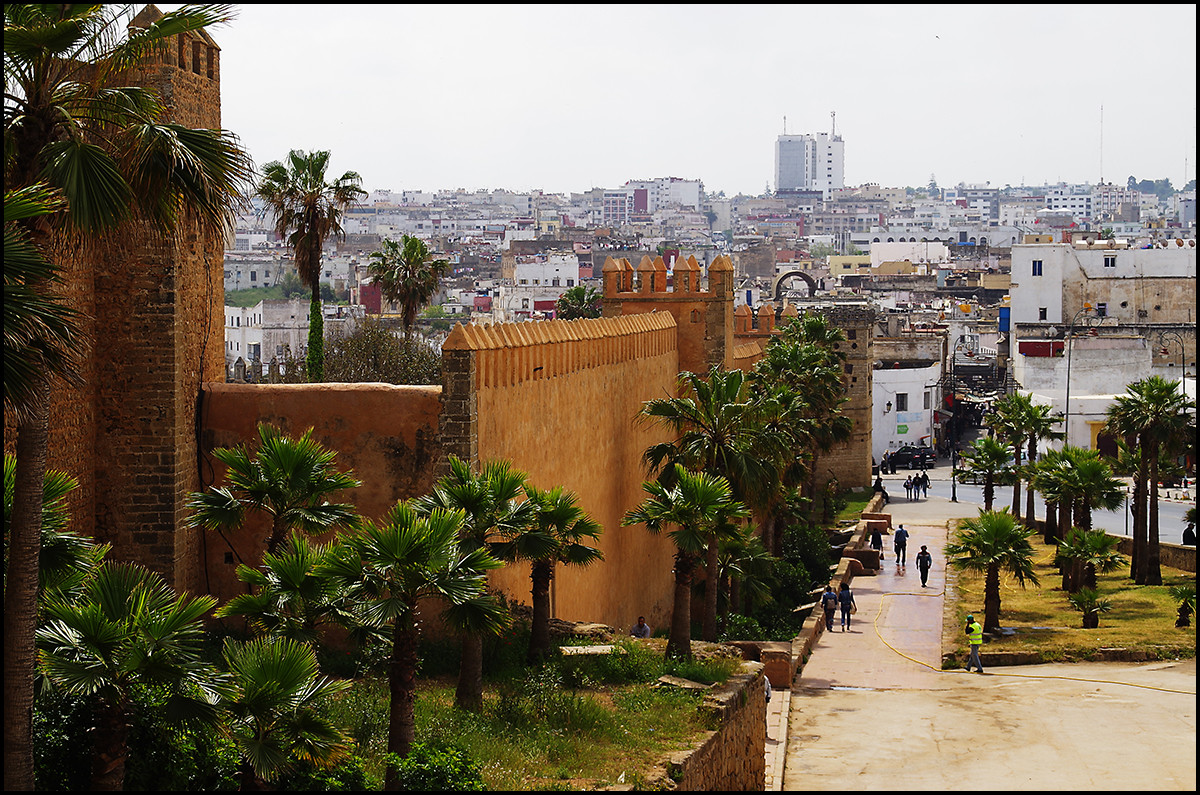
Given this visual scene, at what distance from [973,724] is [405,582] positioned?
10.0 meters

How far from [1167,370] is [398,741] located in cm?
5186

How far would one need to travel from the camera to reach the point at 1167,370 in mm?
56781

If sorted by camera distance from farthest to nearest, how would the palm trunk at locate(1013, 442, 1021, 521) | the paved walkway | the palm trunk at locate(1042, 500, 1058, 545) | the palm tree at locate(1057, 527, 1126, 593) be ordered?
the palm trunk at locate(1013, 442, 1021, 521) < the palm trunk at locate(1042, 500, 1058, 545) < the palm tree at locate(1057, 527, 1126, 593) < the paved walkway

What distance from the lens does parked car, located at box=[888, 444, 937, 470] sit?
54.6 m

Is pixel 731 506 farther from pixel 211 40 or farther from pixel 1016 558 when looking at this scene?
pixel 1016 558

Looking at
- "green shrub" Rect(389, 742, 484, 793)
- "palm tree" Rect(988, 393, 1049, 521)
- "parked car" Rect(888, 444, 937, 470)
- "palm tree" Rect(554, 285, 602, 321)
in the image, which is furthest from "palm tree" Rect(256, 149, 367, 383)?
"parked car" Rect(888, 444, 937, 470)

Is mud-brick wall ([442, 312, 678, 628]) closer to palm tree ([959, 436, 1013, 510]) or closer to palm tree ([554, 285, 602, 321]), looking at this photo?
palm tree ([959, 436, 1013, 510])

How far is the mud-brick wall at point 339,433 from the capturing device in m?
14.8

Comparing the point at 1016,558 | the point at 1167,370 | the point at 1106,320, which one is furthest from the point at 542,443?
the point at 1106,320

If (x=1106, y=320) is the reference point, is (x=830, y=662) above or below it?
below

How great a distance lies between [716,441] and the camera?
795 inches

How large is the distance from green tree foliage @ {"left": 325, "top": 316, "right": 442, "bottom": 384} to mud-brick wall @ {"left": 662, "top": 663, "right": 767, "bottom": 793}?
19.4 metres

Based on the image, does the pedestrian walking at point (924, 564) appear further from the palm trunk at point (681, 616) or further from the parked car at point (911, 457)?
the parked car at point (911, 457)

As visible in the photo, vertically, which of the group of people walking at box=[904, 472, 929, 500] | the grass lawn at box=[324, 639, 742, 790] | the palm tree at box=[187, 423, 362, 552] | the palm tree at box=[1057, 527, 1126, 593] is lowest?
the group of people walking at box=[904, 472, 929, 500]
